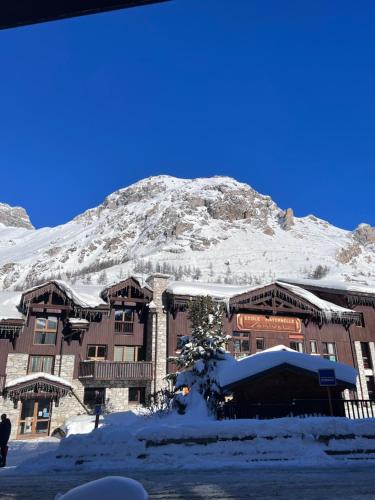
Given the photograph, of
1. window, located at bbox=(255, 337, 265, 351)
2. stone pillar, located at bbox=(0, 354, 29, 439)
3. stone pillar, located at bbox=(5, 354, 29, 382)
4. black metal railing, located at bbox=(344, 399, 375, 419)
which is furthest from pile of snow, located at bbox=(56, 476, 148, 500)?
window, located at bbox=(255, 337, 265, 351)

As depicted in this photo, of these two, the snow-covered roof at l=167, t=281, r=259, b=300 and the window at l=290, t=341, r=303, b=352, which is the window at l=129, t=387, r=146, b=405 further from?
the window at l=290, t=341, r=303, b=352

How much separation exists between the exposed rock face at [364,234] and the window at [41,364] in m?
141

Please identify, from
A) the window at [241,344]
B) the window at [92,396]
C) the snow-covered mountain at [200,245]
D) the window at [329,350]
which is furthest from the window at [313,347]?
the snow-covered mountain at [200,245]

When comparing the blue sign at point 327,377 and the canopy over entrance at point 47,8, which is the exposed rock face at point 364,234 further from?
the canopy over entrance at point 47,8

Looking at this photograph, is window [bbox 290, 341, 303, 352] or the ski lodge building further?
window [bbox 290, 341, 303, 352]

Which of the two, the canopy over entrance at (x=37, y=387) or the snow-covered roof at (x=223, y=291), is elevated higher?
the snow-covered roof at (x=223, y=291)

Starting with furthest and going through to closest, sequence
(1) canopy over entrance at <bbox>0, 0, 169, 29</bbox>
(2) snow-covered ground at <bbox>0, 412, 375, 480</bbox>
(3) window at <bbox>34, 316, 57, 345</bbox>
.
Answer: (3) window at <bbox>34, 316, 57, 345</bbox>, (2) snow-covered ground at <bbox>0, 412, 375, 480</bbox>, (1) canopy over entrance at <bbox>0, 0, 169, 29</bbox>

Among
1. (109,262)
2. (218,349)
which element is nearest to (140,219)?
(109,262)

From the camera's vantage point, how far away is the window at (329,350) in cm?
3031

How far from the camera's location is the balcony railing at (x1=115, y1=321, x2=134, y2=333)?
27141mm

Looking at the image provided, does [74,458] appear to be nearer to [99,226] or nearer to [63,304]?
[63,304]

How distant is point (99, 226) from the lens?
6526 inches

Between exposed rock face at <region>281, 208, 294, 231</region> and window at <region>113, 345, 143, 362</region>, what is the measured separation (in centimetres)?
12571

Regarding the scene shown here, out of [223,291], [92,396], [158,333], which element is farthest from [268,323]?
[92,396]
